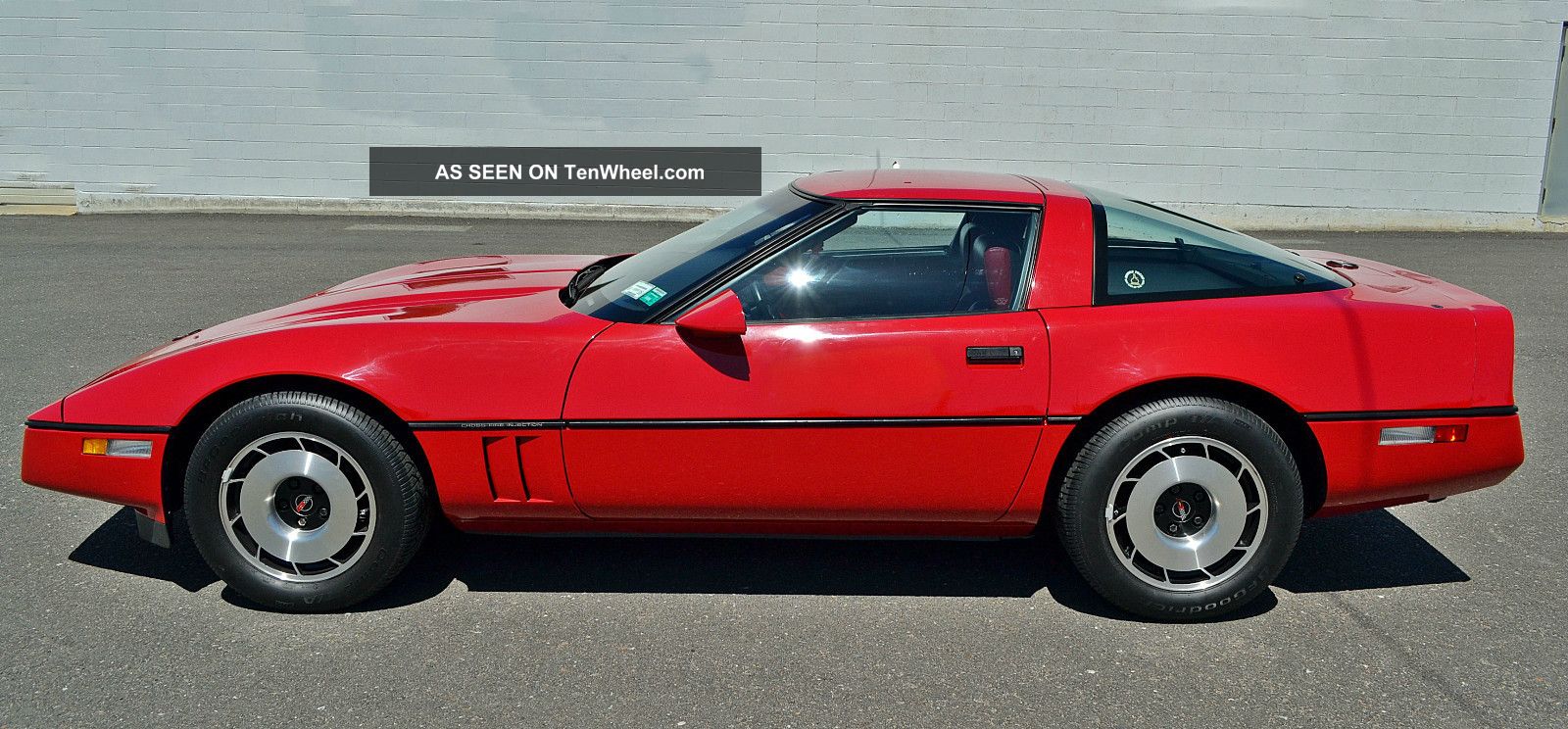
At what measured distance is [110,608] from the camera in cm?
361

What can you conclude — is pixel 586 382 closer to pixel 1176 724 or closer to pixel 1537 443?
pixel 1176 724

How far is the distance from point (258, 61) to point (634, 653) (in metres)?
13.6

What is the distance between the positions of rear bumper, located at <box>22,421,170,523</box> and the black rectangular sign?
1196cm

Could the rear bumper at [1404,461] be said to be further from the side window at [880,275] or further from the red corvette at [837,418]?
the side window at [880,275]

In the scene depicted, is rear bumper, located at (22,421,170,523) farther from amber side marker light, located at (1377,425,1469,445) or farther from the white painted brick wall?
the white painted brick wall

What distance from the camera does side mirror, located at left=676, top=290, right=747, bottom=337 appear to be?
11.1ft

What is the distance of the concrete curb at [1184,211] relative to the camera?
15.1 m

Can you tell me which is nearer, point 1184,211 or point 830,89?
point 830,89

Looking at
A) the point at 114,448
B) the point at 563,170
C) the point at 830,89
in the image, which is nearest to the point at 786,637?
the point at 114,448

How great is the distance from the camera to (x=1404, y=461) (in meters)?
3.61

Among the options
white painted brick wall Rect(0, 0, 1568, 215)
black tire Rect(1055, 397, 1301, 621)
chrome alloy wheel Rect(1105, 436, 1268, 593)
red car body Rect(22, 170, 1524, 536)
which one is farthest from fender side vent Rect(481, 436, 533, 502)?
white painted brick wall Rect(0, 0, 1568, 215)

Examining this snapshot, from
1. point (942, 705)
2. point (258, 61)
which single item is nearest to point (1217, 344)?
point (942, 705)

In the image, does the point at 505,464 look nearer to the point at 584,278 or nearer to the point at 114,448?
the point at 584,278

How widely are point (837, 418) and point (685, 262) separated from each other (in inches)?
29.3
